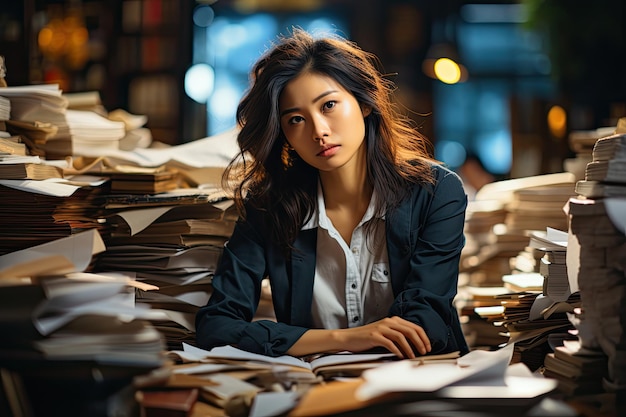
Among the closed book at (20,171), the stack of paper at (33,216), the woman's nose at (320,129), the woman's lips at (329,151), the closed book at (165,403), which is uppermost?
the woman's nose at (320,129)

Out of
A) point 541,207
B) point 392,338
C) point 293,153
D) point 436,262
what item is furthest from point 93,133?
point 541,207

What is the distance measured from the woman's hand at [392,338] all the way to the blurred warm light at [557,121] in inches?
201

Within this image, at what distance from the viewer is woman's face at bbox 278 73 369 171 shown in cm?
223

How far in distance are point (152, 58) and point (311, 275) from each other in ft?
21.9

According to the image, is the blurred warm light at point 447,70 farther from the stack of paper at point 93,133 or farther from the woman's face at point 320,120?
the woman's face at point 320,120

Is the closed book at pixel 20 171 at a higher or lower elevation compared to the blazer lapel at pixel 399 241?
higher

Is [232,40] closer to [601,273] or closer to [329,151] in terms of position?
[329,151]

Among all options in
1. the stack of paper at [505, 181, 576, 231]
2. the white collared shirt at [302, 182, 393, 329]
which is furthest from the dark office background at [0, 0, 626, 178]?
the white collared shirt at [302, 182, 393, 329]

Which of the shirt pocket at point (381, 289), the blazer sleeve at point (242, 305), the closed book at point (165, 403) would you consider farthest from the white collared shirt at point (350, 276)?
the closed book at point (165, 403)

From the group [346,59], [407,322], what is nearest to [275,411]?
[407,322]

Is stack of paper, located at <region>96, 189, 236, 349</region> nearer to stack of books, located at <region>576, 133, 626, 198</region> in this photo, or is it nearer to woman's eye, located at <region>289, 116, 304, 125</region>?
woman's eye, located at <region>289, 116, 304, 125</region>

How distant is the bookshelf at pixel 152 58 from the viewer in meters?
8.51

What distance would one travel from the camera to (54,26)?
816 centimetres

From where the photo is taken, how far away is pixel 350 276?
2.34 m
